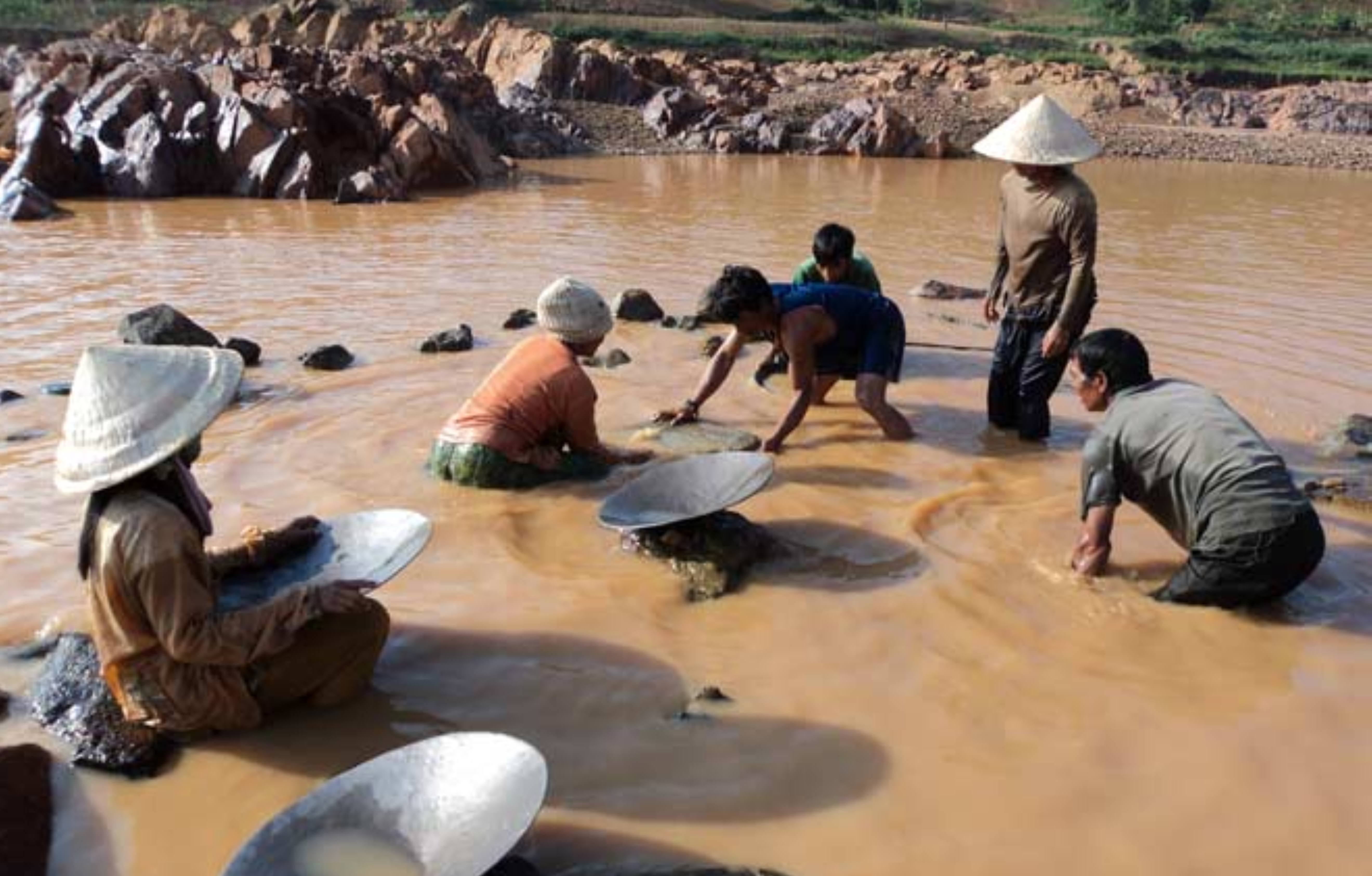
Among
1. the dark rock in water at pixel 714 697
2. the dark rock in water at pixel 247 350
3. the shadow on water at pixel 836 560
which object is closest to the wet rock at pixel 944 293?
the shadow on water at pixel 836 560

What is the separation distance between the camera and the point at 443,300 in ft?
30.5

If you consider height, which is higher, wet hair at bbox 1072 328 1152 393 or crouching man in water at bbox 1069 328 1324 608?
wet hair at bbox 1072 328 1152 393

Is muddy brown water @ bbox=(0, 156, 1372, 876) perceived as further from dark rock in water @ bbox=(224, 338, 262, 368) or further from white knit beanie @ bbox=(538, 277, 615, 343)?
white knit beanie @ bbox=(538, 277, 615, 343)

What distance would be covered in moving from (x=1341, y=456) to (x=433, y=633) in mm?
4717

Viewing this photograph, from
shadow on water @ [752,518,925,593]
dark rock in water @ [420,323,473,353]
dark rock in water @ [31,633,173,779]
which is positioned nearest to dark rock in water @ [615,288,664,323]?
dark rock in water @ [420,323,473,353]

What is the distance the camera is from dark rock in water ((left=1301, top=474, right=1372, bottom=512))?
4797mm

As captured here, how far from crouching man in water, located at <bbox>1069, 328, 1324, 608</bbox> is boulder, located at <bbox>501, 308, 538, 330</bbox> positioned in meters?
5.24

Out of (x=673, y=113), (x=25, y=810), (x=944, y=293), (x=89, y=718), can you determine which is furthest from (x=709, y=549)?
(x=673, y=113)

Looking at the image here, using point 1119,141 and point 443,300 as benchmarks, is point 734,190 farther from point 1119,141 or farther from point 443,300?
point 1119,141

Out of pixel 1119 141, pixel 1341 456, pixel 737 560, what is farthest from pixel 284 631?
pixel 1119 141

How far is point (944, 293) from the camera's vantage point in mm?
9523

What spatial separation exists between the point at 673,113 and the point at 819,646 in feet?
84.8

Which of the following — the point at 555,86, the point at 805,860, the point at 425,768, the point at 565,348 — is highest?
the point at 555,86

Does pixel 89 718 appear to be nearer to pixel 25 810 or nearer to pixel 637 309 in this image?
pixel 25 810
